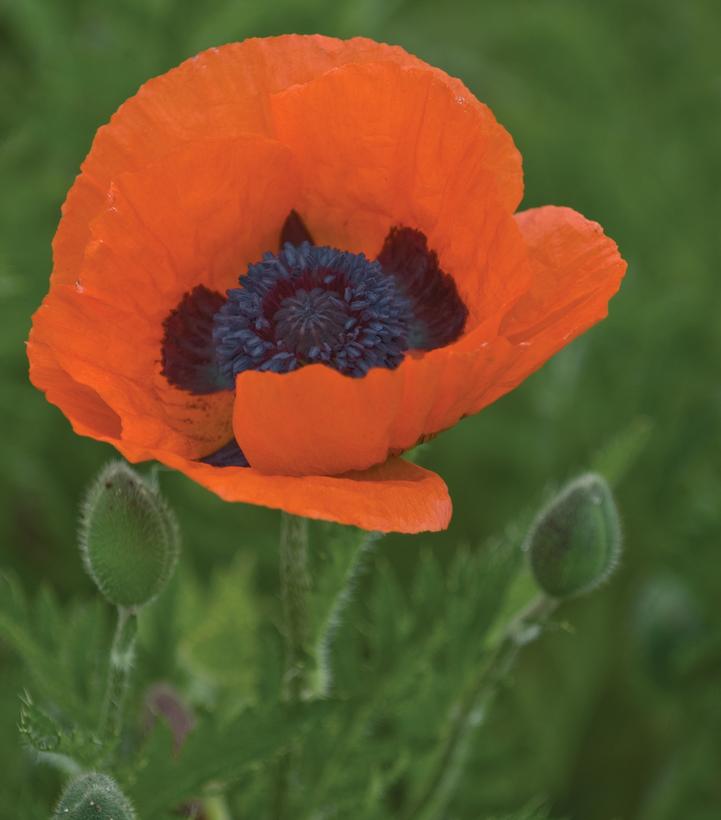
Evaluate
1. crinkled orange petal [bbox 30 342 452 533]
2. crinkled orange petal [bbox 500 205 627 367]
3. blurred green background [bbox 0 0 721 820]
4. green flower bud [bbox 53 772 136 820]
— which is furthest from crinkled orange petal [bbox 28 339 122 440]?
blurred green background [bbox 0 0 721 820]

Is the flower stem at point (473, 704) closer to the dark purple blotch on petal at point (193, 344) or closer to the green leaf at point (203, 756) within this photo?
the green leaf at point (203, 756)

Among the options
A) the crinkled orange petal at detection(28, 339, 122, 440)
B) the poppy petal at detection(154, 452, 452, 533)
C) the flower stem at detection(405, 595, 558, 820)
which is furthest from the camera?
the flower stem at detection(405, 595, 558, 820)

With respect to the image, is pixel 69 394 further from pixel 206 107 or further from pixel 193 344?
pixel 206 107

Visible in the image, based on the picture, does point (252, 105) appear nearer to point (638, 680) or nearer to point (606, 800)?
point (638, 680)

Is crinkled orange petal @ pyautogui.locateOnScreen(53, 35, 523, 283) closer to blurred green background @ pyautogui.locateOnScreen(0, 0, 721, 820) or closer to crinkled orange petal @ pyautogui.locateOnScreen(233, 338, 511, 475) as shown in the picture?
crinkled orange petal @ pyautogui.locateOnScreen(233, 338, 511, 475)

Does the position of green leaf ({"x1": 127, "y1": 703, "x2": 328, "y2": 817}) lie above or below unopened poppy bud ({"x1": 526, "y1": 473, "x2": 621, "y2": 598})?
below

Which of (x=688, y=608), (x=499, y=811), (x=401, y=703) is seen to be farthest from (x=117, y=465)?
(x=688, y=608)

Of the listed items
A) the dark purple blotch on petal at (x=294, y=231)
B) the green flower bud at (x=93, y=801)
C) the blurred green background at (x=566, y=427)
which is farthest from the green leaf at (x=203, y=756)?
the blurred green background at (x=566, y=427)

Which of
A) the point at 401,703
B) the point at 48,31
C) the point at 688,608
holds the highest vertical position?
the point at 48,31
